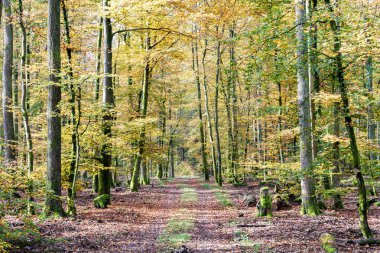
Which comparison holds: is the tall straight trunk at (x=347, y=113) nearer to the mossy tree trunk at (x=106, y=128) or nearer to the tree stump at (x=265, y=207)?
the tree stump at (x=265, y=207)

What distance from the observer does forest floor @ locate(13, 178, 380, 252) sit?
6.96 m

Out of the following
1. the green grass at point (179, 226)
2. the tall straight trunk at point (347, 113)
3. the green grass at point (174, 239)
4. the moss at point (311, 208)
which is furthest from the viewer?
the moss at point (311, 208)

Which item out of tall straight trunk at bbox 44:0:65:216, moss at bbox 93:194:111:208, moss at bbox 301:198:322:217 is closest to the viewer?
tall straight trunk at bbox 44:0:65:216

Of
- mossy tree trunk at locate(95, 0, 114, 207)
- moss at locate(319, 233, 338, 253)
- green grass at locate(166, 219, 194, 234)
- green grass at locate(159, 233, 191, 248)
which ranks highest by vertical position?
mossy tree trunk at locate(95, 0, 114, 207)

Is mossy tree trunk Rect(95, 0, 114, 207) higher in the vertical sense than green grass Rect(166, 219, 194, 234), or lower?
higher

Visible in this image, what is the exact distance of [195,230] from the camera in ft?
29.8

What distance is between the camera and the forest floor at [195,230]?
6.96 metres

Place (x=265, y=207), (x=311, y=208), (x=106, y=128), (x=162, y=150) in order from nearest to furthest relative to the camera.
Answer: (x=311, y=208), (x=265, y=207), (x=106, y=128), (x=162, y=150)

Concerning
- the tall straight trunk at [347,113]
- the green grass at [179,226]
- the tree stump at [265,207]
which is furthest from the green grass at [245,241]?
the tree stump at [265,207]

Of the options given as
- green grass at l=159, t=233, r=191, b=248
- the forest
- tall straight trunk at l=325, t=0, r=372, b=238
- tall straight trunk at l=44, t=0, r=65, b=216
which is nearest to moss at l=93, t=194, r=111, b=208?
the forest

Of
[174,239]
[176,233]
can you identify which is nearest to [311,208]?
[176,233]

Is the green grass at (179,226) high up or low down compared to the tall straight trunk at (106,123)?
down

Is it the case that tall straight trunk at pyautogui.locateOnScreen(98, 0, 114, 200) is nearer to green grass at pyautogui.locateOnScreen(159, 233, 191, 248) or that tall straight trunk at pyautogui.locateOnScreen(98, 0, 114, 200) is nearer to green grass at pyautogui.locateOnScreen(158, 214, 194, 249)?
green grass at pyautogui.locateOnScreen(158, 214, 194, 249)

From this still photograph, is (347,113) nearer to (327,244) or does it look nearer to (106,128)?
(327,244)
